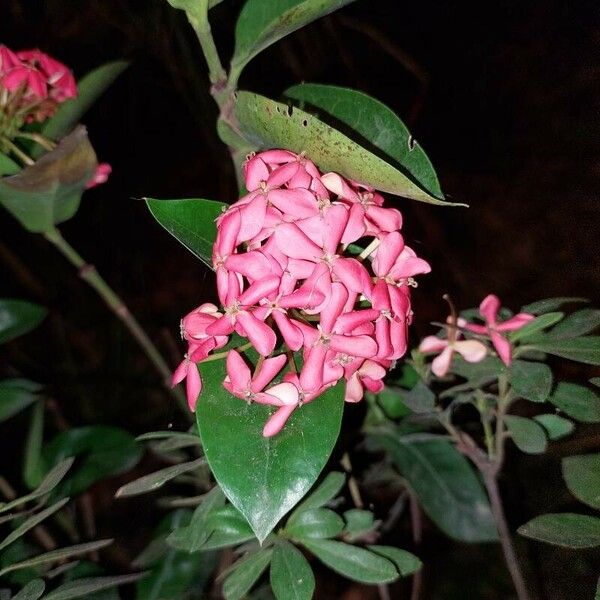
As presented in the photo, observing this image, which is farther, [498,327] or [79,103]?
[79,103]

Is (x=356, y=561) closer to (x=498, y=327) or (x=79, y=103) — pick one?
(x=498, y=327)

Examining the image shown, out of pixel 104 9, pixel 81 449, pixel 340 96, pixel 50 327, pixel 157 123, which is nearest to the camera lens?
pixel 340 96

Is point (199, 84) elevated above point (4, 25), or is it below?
below

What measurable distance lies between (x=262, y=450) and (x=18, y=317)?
1.89 feet

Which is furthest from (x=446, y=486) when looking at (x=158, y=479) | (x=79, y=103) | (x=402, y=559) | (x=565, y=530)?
(x=79, y=103)

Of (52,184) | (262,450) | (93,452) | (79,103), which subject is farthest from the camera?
(93,452)

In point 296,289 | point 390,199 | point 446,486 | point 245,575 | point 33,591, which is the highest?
point 296,289

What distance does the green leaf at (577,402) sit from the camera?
57 centimetres

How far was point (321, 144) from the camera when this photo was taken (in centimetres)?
45

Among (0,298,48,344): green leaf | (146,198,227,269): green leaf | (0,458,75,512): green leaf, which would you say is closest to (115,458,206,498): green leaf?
(0,458,75,512): green leaf

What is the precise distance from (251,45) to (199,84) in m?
0.71

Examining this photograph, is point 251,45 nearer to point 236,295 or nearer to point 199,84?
point 236,295

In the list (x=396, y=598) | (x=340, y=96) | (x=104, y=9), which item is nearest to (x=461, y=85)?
(x=104, y=9)

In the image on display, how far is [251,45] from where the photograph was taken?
545mm
